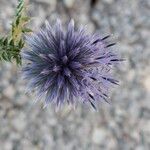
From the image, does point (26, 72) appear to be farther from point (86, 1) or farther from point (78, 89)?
point (86, 1)

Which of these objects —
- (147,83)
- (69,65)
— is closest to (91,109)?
(147,83)

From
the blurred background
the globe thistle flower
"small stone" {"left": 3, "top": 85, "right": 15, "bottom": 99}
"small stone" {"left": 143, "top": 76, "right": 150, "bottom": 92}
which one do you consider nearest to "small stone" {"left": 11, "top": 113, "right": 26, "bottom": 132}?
the blurred background

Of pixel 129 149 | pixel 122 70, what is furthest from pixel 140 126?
pixel 122 70

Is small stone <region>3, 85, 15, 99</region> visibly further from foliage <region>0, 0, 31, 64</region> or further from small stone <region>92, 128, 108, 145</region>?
foliage <region>0, 0, 31, 64</region>

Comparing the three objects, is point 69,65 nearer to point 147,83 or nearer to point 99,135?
point 99,135

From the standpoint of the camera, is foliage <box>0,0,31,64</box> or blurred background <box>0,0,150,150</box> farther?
blurred background <box>0,0,150,150</box>

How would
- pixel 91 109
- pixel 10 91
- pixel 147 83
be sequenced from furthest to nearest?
pixel 147 83, pixel 91 109, pixel 10 91
